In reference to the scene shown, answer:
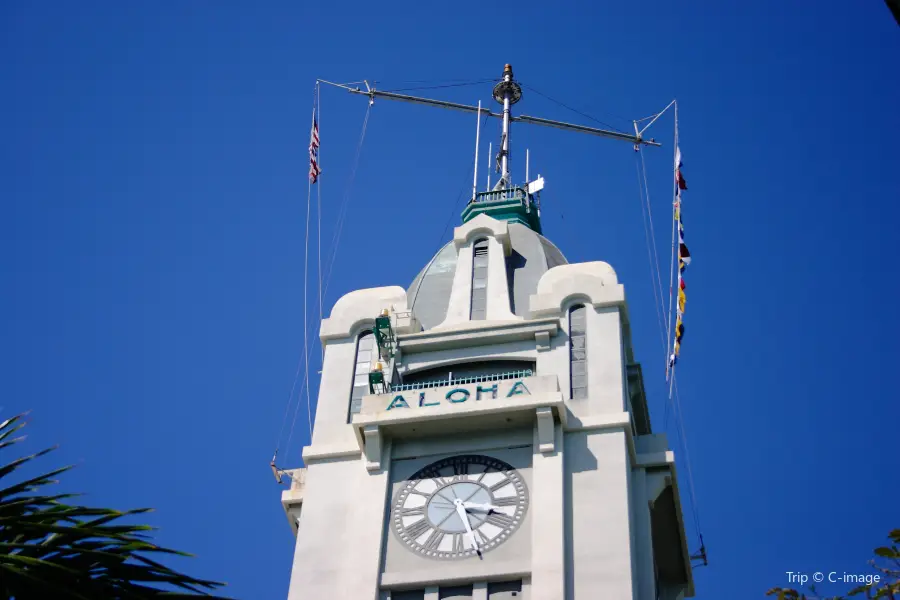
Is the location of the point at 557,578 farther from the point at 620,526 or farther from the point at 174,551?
the point at 174,551

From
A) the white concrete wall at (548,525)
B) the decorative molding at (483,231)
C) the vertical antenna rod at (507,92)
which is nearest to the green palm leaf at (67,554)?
the white concrete wall at (548,525)

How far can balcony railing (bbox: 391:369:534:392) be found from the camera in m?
48.7

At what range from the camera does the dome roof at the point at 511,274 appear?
176 ft

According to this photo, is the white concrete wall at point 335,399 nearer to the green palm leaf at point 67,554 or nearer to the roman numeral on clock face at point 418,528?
the roman numeral on clock face at point 418,528

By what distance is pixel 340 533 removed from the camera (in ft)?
151

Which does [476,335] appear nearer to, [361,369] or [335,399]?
[361,369]

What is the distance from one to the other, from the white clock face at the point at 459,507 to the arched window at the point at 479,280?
23.5ft

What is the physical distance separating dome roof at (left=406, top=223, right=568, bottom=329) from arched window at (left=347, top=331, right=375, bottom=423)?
199 centimetres

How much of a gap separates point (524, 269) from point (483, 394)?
8.60 m

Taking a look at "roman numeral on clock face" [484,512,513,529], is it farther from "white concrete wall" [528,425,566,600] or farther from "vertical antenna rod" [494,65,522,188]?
"vertical antenna rod" [494,65,522,188]

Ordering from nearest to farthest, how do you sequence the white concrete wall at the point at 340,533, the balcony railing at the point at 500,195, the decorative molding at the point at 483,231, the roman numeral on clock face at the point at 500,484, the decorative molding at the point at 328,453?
the white concrete wall at the point at 340,533, the roman numeral on clock face at the point at 500,484, the decorative molding at the point at 328,453, the decorative molding at the point at 483,231, the balcony railing at the point at 500,195

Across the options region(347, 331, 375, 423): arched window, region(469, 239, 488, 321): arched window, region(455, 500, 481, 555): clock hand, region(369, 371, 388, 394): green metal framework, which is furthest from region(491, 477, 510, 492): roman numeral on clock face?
region(469, 239, 488, 321): arched window

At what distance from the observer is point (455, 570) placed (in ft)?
143

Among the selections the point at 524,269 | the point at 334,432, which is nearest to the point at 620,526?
the point at 334,432
